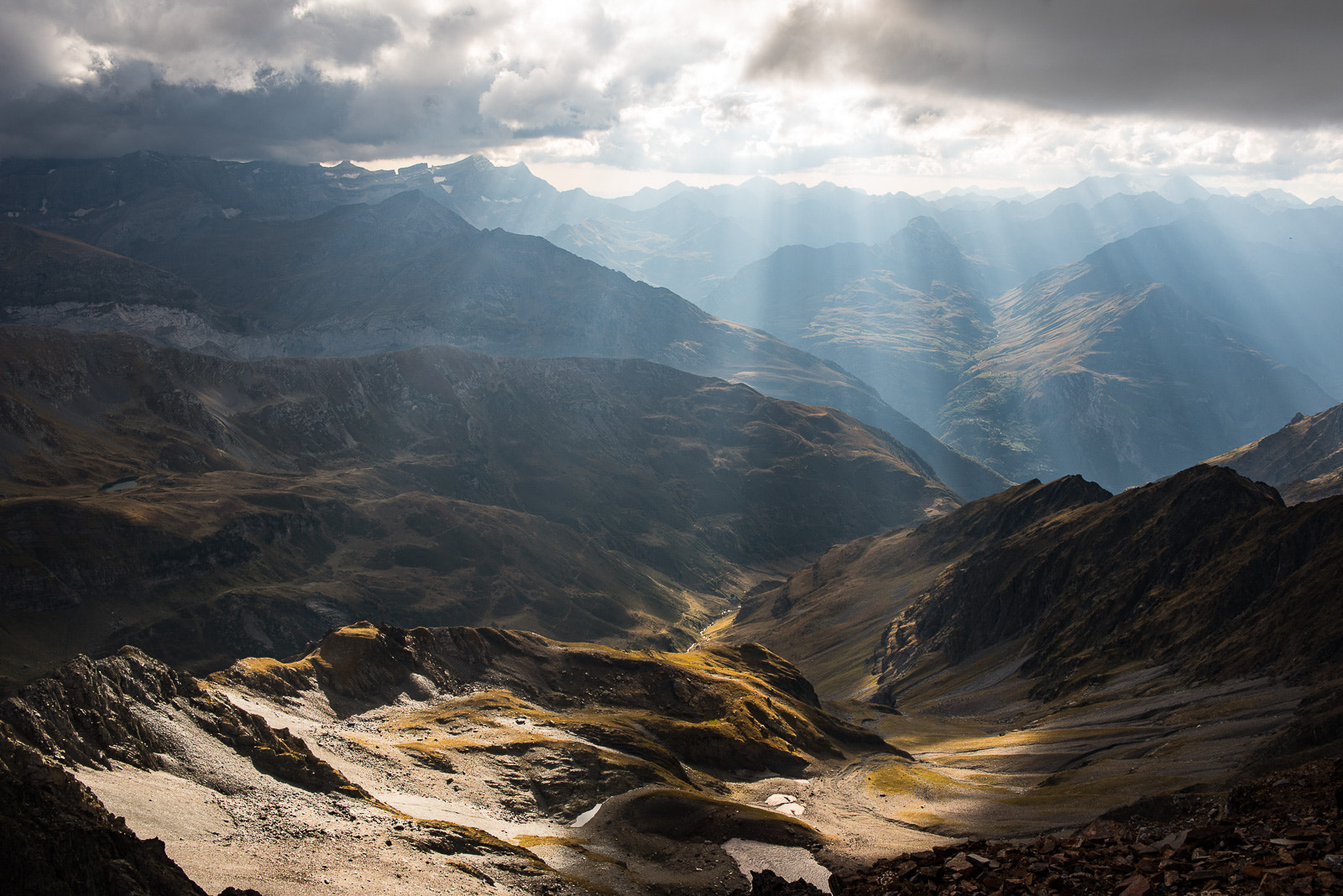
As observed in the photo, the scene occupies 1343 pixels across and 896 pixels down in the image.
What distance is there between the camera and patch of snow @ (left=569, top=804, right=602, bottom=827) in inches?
3590

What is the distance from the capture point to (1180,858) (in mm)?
52750

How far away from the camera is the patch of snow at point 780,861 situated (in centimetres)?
8169

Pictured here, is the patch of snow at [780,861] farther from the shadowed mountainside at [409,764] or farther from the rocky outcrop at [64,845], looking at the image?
the rocky outcrop at [64,845]

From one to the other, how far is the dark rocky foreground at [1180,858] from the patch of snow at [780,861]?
548 centimetres

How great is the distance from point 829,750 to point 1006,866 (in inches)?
3590

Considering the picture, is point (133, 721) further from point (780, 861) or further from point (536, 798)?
point (780, 861)

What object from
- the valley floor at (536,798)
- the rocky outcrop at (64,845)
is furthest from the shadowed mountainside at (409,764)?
the valley floor at (536,798)

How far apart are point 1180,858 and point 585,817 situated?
2264 inches

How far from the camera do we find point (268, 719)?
95.2m

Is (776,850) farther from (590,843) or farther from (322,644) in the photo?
(322,644)

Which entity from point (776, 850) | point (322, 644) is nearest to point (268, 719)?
point (322, 644)

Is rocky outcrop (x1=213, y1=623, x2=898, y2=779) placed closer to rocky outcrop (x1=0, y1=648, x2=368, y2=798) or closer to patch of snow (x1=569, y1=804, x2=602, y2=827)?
patch of snow (x1=569, y1=804, x2=602, y2=827)

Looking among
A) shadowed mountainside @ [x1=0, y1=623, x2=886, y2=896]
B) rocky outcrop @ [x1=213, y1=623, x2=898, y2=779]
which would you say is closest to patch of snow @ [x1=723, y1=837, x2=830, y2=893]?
shadowed mountainside @ [x1=0, y1=623, x2=886, y2=896]

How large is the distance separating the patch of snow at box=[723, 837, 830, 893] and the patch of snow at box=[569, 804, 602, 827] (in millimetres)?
14632
